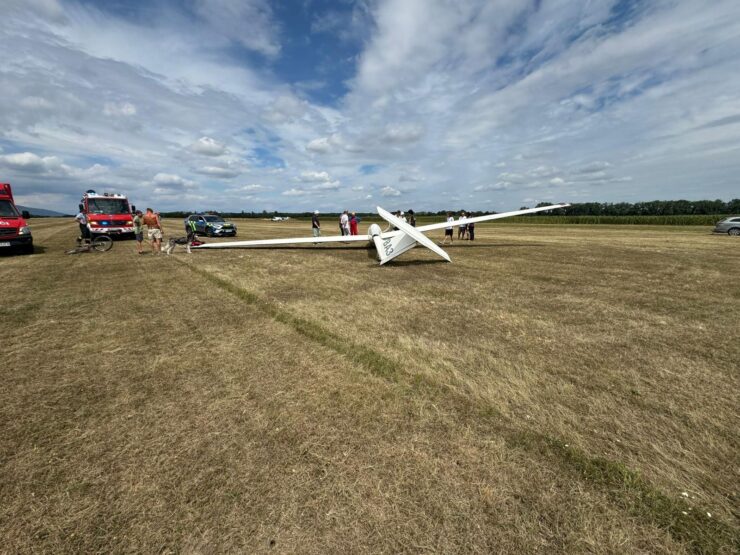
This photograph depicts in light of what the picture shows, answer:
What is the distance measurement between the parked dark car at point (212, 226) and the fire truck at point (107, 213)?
24.2 feet

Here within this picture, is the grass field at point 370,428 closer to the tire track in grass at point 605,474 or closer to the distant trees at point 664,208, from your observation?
the tire track in grass at point 605,474

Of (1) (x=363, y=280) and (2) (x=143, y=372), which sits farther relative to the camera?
(1) (x=363, y=280)

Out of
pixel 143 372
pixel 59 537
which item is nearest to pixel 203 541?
pixel 59 537

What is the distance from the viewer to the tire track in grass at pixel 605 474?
2203mm

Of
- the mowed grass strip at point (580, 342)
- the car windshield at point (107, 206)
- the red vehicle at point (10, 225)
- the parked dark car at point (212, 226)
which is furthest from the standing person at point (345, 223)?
the red vehicle at point (10, 225)

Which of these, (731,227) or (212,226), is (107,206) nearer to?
(212,226)

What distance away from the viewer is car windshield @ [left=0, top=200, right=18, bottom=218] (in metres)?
14.0

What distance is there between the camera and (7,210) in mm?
14156

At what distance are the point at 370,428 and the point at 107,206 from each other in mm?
23162

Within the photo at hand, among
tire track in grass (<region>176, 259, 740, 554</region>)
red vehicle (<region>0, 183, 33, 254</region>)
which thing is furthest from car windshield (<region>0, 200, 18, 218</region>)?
tire track in grass (<region>176, 259, 740, 554</region>)

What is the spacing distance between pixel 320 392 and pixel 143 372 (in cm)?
259

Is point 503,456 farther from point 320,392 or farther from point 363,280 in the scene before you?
point 363,280

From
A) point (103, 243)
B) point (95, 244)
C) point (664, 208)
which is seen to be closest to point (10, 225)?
point (95, 244)

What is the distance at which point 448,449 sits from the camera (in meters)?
3.00
